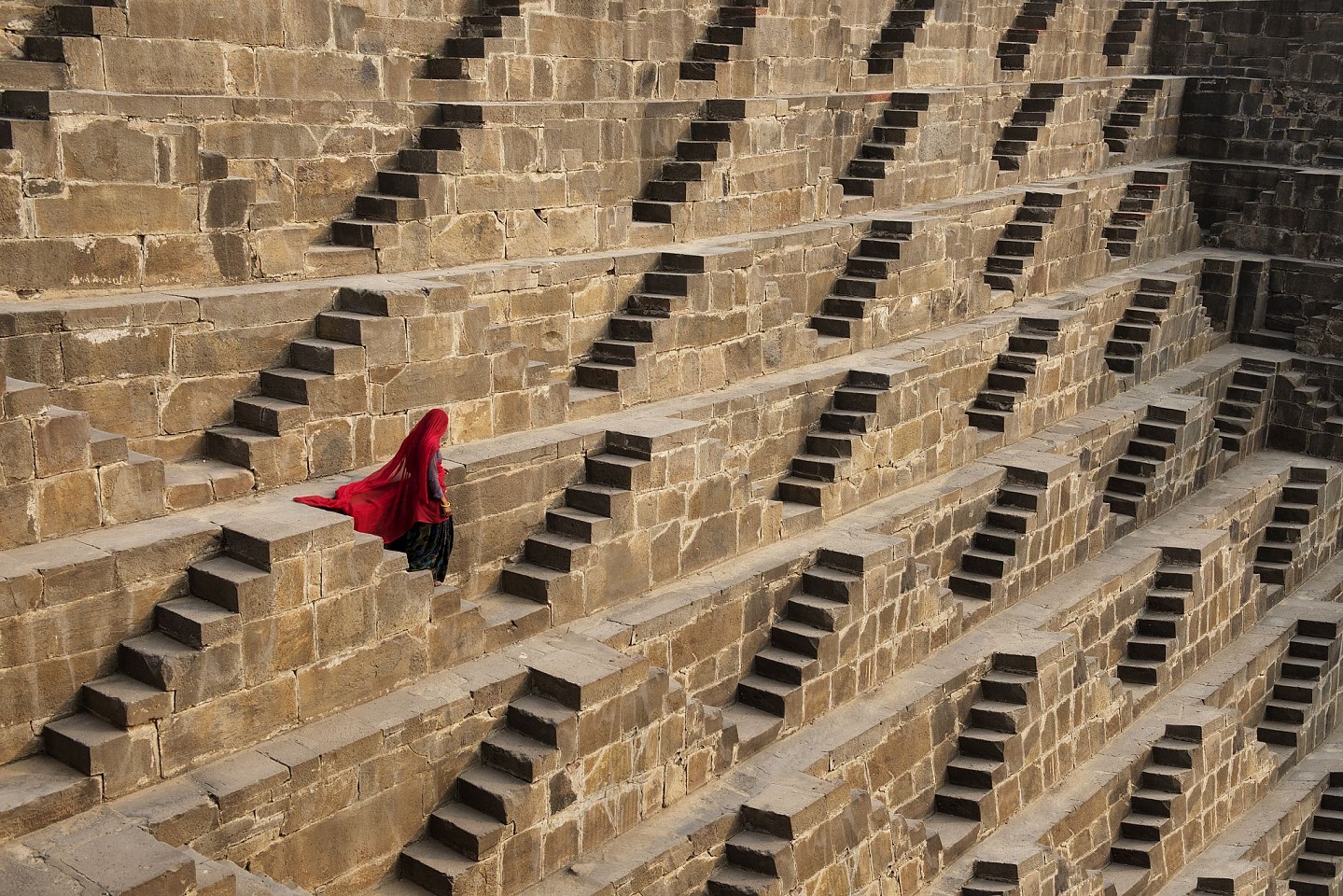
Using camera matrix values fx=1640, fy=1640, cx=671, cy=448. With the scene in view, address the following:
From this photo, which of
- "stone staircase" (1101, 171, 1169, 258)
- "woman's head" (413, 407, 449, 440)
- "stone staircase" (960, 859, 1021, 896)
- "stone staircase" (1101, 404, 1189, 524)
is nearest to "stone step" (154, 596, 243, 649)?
"woman's head" (413, 407, 449, 440)

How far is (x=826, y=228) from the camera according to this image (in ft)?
51.3

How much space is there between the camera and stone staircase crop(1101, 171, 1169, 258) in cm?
2039

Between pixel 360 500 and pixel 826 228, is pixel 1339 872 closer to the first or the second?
pixel 826 228

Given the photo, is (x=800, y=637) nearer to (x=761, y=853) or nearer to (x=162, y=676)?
(x=761, y=853)

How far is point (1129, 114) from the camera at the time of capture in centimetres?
2239

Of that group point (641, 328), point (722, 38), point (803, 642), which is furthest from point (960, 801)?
point (722, 38)

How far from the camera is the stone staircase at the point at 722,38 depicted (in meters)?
16.1

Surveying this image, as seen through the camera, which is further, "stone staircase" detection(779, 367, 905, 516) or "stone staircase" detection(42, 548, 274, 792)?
"stone staircase" detection(779, 367, 905, 516)

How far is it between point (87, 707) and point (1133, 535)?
37.8 ft

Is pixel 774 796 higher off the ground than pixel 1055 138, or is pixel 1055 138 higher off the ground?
pixel 1055 138

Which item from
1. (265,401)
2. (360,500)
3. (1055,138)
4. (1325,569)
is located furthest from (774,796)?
(1055,138)

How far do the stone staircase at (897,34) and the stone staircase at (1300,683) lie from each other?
7766 mm

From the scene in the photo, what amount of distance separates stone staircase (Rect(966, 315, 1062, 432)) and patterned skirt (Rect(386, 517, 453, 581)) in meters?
7.49

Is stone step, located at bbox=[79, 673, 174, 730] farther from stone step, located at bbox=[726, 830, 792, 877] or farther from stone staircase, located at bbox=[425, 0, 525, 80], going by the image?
stone staircase, located at bbox=[425, 0, 525, 80]
